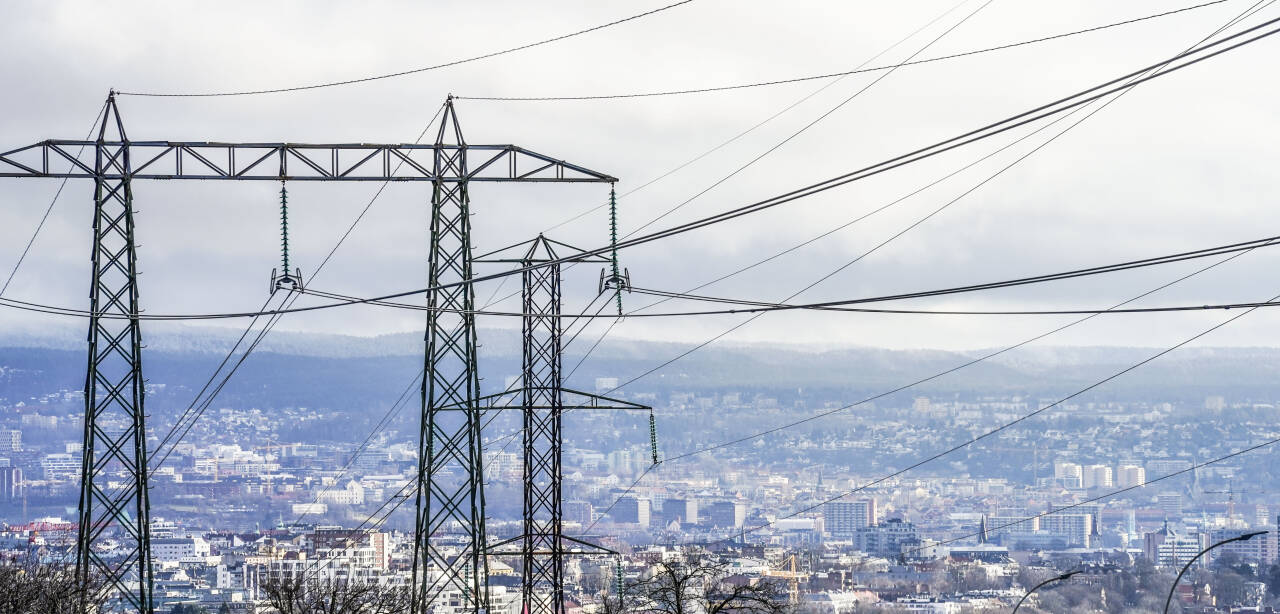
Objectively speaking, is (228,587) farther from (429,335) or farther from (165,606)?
(429,335)

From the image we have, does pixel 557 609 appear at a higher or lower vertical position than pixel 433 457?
lower

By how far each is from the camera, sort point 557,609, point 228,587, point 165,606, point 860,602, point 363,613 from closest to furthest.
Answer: point 557,609 < point 363,613 < point 165,606 < point 228,587 < point 860,602

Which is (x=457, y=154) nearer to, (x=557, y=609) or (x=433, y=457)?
(x=433, y=457)

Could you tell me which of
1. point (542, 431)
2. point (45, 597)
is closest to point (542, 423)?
point (542, 431)

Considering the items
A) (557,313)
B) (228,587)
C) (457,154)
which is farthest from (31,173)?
(228,587)

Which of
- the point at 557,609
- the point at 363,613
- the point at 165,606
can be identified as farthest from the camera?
the point at 165,606

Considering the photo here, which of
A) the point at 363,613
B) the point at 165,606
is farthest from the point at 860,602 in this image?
the point at 363,613

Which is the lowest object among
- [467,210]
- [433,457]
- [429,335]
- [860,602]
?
[860,602]

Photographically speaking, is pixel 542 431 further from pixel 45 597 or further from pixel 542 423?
pixel 45 597

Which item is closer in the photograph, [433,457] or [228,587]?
[433,457]
